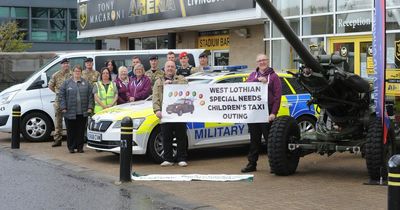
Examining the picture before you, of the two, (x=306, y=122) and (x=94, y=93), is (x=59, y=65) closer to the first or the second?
(x=94, y=93)

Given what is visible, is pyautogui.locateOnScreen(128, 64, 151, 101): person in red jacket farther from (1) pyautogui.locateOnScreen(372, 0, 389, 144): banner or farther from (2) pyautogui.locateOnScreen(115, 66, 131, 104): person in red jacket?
(1) pyautogui.locateOnScreen(372, 0, 389, 144): banner

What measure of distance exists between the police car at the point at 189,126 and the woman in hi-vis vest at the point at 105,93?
806mm

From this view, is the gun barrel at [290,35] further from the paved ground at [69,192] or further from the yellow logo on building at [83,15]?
the yellow logo on building at [83,15]

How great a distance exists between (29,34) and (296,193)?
4689cm

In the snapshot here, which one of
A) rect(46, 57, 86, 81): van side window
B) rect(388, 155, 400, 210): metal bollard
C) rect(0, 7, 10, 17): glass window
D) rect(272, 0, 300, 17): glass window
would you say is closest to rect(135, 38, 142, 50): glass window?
rect(272, 0, 300, 17): glass window

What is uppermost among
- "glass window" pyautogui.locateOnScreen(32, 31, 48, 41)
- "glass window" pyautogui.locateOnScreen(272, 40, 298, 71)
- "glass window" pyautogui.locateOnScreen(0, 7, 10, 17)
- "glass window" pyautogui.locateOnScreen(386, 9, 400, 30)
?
"glass window" pyautogui.locateOnScreen(0, 7, 10, 17)

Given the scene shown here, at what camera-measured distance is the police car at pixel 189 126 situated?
10.3 metres

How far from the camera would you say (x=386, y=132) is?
8.22 m

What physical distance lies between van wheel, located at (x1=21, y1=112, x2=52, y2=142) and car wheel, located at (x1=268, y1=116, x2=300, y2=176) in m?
6.82

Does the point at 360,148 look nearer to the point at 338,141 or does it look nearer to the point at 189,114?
the point at 338,141

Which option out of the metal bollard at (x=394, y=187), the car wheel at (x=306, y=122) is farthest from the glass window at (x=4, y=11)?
the metal bollard at (x=394, y=187)

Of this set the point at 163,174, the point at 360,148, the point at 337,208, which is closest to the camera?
the point at 337,208

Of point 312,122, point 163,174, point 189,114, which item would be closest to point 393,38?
point 312,122

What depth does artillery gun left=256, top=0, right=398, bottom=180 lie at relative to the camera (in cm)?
813
